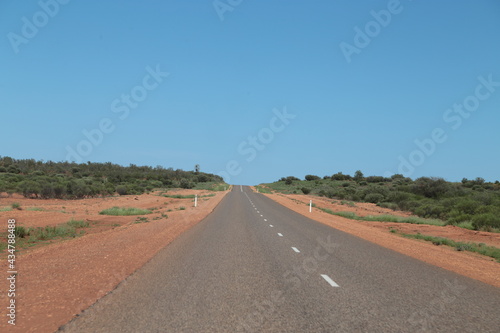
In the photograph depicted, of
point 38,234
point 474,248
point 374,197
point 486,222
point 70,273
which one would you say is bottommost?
point 474,248

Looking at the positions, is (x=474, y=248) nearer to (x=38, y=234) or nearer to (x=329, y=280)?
(x=329, y=280)

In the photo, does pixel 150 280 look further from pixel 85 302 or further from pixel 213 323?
pixel 213 323

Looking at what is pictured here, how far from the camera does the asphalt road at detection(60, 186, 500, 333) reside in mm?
5730

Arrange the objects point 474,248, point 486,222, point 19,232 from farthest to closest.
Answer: point 486,222, point 474,248, point 19,232

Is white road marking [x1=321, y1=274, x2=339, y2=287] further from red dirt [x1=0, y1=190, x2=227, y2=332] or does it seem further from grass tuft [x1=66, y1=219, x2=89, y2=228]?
grass tuft [x1=66, y1=219, x2=89, y2=228]

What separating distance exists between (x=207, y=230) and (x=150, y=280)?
10.9 metres

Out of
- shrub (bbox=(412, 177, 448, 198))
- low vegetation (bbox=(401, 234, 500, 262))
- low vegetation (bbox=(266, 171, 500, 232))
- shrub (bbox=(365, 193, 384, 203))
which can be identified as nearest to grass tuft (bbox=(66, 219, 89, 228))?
low vegetation (bbox=(401, 234, 500, 262))

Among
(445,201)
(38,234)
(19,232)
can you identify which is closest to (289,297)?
(19,232)

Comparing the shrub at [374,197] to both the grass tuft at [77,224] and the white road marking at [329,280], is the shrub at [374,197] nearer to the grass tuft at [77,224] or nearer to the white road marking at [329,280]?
the grass tuft at [77,224]

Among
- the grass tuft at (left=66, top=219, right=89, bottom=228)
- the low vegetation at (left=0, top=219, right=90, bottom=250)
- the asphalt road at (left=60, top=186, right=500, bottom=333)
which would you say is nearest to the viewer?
the asphalt road at (left=60, top=186, right=500, bottom=333)

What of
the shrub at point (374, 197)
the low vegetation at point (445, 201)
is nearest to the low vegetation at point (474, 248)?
the low vegetation at point (445, 201)

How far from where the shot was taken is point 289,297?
7203 millimetres

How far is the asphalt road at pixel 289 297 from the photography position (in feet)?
18.8

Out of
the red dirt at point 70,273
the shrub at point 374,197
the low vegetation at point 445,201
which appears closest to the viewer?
the red dirt at point 70,273
